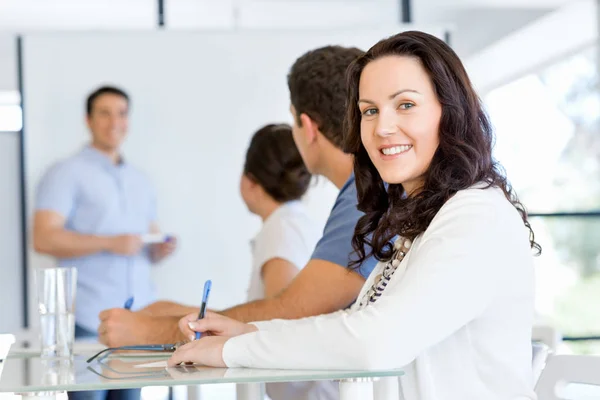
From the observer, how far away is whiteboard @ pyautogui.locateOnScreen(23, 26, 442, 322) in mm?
4621

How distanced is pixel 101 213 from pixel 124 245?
0.64 feet

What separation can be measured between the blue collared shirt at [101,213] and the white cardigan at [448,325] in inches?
121

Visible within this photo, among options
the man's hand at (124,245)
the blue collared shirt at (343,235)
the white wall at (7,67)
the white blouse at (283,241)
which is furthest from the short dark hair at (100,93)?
the blue collared shirt at (343,235)

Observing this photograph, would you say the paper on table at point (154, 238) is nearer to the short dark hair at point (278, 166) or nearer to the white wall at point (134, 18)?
the white wall at point (134, 18)

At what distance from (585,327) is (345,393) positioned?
469 cm

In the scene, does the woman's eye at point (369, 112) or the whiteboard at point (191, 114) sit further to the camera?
the whiteboard at point (191, 114)

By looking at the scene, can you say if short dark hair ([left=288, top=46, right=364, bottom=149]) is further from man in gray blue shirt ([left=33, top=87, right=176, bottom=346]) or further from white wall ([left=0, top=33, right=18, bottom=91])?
white wall ([left=0, top=33, right=18, bottom=91])

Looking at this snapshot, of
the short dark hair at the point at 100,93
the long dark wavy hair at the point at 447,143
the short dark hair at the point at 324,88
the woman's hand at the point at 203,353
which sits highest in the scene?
the short dark hair at the point at 100,93

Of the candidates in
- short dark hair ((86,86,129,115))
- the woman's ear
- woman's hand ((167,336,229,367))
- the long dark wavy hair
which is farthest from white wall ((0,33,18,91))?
woman's hand ((167,336,229,367))

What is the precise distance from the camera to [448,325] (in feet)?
4.56

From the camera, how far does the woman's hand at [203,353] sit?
1.47 m

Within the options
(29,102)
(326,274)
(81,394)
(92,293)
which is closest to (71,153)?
(29,102)

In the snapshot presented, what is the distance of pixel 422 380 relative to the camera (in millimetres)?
1459

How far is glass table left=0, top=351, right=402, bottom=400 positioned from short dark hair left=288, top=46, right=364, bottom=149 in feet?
3.05
